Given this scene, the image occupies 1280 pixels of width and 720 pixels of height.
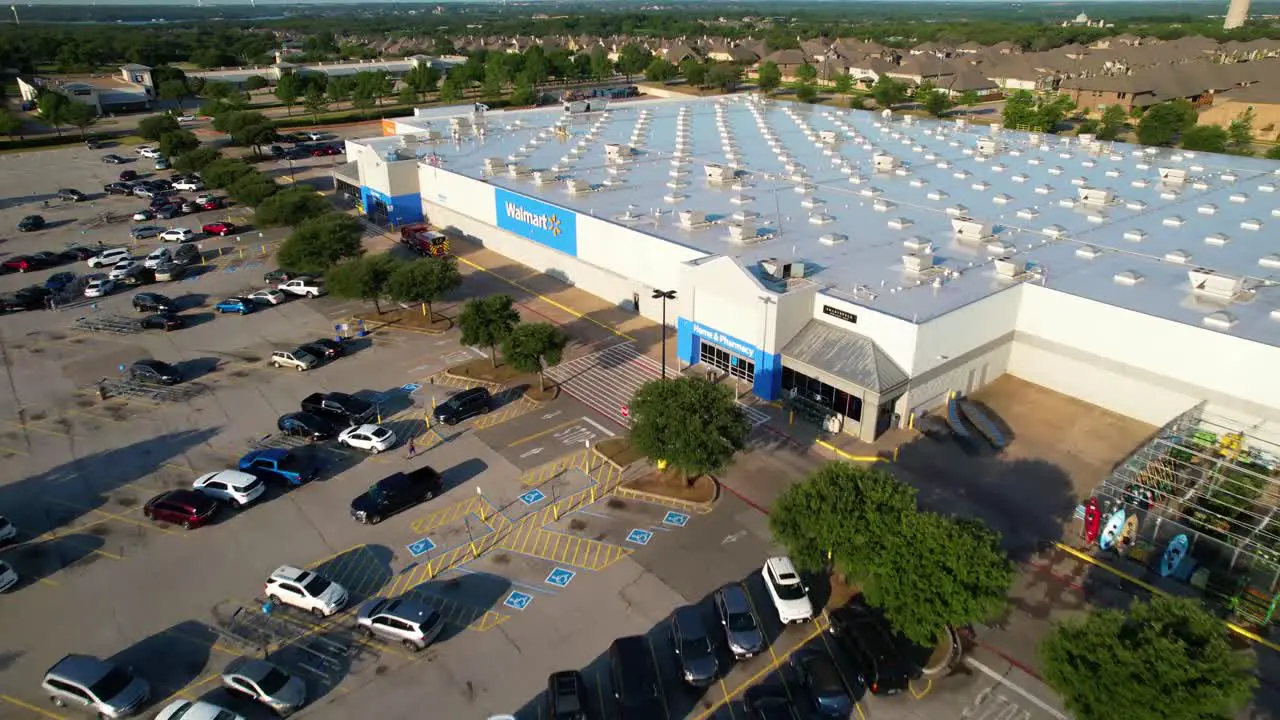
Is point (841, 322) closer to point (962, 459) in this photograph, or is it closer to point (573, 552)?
point (962, 459)

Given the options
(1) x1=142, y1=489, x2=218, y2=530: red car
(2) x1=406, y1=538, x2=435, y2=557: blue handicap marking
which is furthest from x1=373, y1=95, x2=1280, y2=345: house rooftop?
(1) x1=142, y1=489, x2=218, y2=530: red car

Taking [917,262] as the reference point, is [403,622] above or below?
below

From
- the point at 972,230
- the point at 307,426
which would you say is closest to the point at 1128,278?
the point at 972,230

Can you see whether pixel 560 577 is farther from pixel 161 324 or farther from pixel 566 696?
pixel 161 324

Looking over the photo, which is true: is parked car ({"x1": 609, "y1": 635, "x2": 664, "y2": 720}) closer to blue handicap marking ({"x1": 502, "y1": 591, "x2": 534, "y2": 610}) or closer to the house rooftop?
blue handicap marking ({"x1": 502, "y1": 591, "x2": 534, "y2": 610})

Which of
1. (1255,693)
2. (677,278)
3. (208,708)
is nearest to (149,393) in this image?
(208,708)

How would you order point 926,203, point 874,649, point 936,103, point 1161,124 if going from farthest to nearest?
point 936,103 → point 1161,124 → point 926,203 → point 874,649

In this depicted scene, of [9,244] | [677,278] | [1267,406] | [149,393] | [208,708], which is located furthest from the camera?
[9,244]
